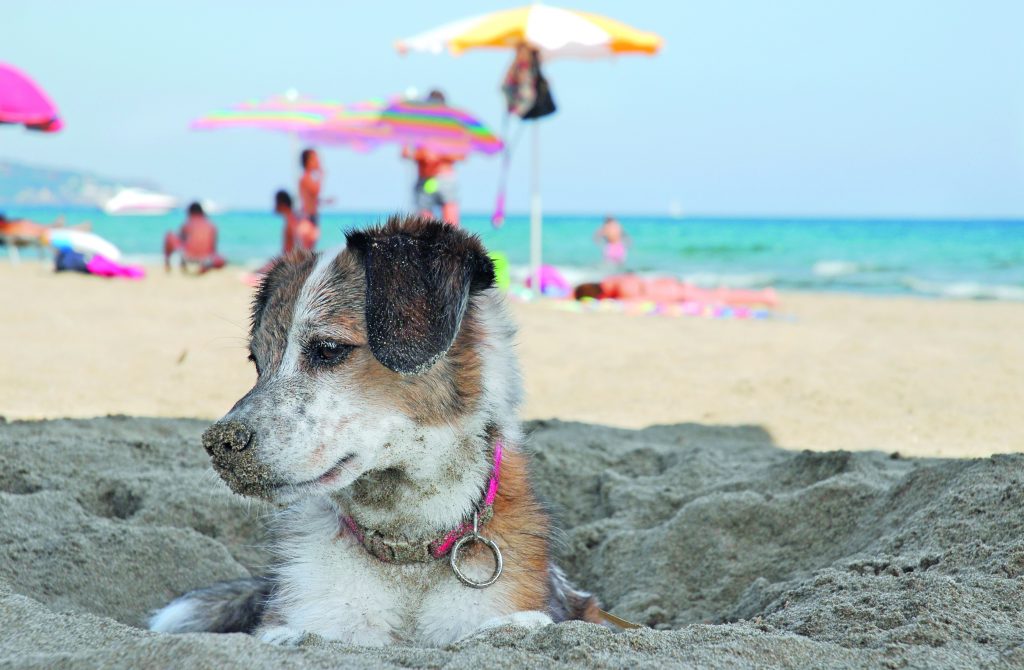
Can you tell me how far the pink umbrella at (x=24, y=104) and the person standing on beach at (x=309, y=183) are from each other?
3.53 meters

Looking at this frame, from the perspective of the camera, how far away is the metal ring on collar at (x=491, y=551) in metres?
2.88

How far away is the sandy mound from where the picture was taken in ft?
7.82

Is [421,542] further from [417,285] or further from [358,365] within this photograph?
[417,285]

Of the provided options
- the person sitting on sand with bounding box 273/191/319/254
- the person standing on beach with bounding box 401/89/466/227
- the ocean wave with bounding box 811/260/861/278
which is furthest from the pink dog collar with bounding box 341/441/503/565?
the ocean wave with bounding box 811/260/861/278

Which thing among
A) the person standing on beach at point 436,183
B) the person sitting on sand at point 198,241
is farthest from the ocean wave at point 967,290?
the person sitting on sand at point 198,241

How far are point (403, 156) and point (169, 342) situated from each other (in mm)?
6587

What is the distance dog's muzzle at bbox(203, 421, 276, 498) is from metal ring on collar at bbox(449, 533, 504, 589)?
604mm

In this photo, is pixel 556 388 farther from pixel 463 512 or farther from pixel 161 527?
pixel 463 512

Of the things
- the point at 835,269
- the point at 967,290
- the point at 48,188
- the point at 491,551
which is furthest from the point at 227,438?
the point at 48,188

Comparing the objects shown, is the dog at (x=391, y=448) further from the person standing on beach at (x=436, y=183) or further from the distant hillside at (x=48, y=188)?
the distant hillside at (x=48, y=188)

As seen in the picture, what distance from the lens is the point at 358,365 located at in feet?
9.19

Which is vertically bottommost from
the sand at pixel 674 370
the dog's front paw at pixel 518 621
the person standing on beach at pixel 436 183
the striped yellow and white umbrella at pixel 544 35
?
the sand at pixel 674 370

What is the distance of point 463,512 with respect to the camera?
2.94 metres

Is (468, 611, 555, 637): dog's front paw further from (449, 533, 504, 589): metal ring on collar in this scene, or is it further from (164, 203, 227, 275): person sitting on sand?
(164, 203, 227, 275): person sitting on sand
